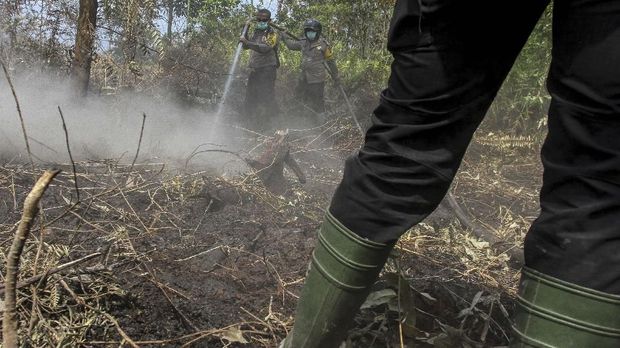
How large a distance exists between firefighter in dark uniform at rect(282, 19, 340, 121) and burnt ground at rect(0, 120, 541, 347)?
16.3 ft

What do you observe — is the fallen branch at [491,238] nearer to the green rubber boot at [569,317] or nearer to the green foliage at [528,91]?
the green rubber boot at [569,317]

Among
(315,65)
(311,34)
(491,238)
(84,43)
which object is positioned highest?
(311,34)

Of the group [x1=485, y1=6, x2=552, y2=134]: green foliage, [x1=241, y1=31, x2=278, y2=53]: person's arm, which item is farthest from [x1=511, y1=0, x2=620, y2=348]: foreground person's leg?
[x1=241, y1=31, x2=278, y2=53]: person's arm

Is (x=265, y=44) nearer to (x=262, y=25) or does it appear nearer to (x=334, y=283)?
(x=262, y=25)

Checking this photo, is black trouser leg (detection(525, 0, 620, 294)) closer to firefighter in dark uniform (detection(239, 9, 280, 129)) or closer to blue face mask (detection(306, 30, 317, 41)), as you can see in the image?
firefighter in dark uniform (detection(239, 9, 280, 129))

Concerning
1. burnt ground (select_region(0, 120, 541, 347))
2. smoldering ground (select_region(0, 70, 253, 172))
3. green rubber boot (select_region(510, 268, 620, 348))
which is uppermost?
green rubber boot (select_region(510, 268, 620, 348))

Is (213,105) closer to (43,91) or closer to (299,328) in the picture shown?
(43,91)

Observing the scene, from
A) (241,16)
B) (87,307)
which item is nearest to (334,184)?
(87,307)

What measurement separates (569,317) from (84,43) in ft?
12.5

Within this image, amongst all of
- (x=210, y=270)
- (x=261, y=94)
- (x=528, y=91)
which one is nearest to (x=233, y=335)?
(x=210, y=270)

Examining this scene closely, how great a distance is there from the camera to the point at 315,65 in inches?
309

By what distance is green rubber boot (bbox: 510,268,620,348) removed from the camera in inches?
31.1

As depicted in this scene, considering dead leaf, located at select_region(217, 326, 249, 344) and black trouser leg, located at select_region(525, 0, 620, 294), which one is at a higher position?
black trouser leg, located at select_region(525, 0, 620, 294)

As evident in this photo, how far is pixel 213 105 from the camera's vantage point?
6.94 metres
